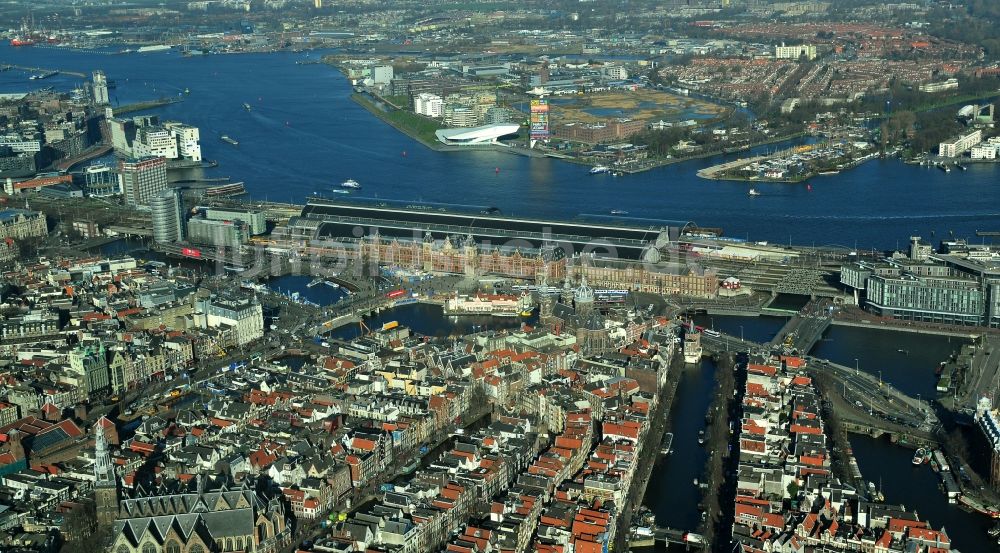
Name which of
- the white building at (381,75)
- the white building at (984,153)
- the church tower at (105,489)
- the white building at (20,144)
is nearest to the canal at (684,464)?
the church tower at (105,489)

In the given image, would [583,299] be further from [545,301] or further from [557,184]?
[557,184]

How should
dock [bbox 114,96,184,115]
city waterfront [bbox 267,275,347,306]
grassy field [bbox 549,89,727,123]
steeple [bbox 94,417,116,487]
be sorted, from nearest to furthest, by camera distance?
steeple [bbox 94,417,116,487] → city waterfront [bbox 267,275,347,306] → grassy field [bbox 549,89,727,123] → dock [bbox 114,96,184,115]

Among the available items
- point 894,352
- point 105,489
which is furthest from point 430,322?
point 105,489

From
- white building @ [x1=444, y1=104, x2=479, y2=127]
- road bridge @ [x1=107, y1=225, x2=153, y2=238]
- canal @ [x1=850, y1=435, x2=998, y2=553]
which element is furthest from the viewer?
white building @ [x1=444, y1=104, x2=479, y2=127]

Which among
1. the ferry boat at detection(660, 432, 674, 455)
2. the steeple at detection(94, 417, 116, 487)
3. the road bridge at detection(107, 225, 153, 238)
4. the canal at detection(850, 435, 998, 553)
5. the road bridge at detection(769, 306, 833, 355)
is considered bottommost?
the road bridge at detection(107, 225, 153, 238)

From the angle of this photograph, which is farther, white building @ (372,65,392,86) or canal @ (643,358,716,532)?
white building @ (372,65,392,86)

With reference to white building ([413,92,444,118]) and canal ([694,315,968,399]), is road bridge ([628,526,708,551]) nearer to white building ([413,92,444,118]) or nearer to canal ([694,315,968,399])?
canal ([694,315,968,399])

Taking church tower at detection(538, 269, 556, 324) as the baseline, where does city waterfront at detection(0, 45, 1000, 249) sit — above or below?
below

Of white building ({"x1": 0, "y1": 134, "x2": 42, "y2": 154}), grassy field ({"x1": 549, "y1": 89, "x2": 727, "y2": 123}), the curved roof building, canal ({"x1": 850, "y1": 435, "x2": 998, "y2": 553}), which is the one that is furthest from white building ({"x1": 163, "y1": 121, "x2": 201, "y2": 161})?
canal ({"x1": 850, "y1": 435, "x2": 998, "y2": 553})

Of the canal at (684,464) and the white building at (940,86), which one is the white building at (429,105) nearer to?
the white building at (940,86)
